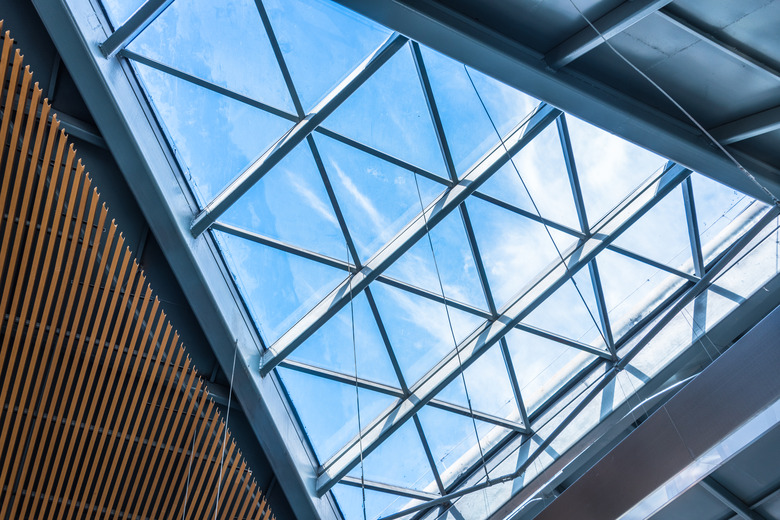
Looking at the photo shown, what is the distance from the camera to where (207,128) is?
38.7 ft

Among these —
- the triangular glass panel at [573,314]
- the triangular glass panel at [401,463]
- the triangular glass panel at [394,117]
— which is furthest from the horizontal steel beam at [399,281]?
the triangular glass panel at [401,463]

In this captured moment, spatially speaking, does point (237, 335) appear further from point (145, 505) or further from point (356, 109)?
point (356, 109)

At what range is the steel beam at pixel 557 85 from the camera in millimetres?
8953

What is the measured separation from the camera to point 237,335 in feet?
42.9

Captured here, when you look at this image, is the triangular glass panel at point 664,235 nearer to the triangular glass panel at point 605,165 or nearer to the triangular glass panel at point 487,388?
the triangular glass panel at point 605,165

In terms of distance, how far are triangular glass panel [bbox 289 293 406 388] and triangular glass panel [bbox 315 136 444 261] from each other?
132 cm

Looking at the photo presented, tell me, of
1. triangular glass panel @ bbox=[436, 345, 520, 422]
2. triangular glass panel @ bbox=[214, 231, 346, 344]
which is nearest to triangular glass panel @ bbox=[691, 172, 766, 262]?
triangular glass panel @ bbox=[436, 345, 520, 422]

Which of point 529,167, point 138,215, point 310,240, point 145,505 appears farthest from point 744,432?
point 145,505

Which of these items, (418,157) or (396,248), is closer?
(418,157)

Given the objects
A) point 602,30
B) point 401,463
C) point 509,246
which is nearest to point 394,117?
point 509,246

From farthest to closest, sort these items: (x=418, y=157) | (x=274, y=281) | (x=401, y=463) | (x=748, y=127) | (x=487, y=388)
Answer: (x=401, y=463)
(x=487, y=388)
(x=274, y=281)
(x=418, y=157)
(x=748, y=127)

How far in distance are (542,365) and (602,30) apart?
9.56 meters

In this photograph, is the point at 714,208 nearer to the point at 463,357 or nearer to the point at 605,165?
the point at 605,165

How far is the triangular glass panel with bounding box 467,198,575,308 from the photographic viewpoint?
14336mm
